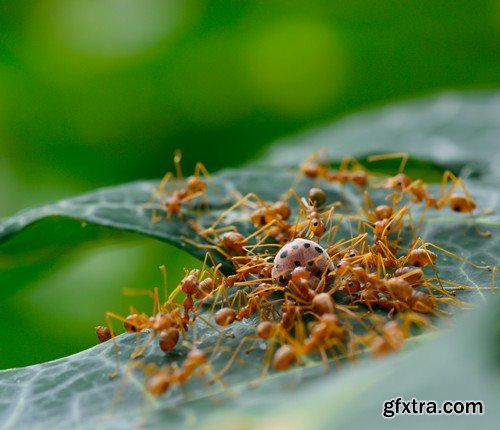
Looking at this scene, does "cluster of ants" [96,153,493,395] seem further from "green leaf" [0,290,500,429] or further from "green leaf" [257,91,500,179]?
"green leaf" [257,91,500,179]

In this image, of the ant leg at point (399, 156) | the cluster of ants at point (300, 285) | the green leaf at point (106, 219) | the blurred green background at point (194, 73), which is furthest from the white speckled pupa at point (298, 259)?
the blurred green background at point (194, 73)

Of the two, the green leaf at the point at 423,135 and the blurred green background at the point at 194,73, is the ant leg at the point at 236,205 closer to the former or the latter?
the green leaf at the point at 423,135

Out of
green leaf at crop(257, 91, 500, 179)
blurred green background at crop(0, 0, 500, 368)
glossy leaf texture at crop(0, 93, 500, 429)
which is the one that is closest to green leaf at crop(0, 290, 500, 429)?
glossy leaf texture at crop(0, 93, 500, 429)

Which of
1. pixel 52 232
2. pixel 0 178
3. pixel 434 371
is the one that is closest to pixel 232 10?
pixel 0 178

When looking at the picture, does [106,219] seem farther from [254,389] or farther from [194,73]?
[194,73]

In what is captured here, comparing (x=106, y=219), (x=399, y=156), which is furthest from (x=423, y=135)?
(x=106, y=219)

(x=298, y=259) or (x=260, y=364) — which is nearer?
(x=260, y=364)
